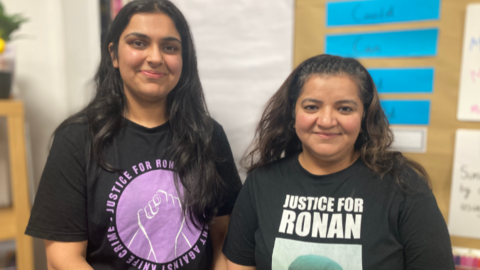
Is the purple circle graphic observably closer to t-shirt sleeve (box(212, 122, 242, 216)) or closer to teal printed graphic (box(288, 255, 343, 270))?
t-shirt sleeve (box(212, 122, 242, 216))

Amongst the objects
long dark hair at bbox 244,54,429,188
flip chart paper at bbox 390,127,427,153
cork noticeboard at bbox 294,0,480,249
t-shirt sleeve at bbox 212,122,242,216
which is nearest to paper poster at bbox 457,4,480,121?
cork noticeboard at bbox 294,0,480,249

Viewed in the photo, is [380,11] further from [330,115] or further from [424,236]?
[424,236]

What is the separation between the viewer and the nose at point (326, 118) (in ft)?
2.60

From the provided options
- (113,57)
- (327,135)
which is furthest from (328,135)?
(113,57)

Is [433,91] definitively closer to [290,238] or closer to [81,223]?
[290,238]

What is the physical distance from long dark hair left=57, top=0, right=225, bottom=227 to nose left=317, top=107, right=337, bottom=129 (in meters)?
0.38

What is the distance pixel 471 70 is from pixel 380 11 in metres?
0.33

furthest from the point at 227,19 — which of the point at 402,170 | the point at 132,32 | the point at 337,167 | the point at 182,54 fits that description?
the point at 402,170

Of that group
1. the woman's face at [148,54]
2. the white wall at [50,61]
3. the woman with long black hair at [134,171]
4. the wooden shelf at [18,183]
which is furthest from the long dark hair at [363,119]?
the white wall at [50,61]

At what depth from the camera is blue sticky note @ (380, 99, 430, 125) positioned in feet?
3.36

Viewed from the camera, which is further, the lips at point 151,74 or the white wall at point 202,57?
the white wall at point 202,57

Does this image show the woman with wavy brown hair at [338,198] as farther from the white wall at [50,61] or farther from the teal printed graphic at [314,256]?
the white wall at [50,61]

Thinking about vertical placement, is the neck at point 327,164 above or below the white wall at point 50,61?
below

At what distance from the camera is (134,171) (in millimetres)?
930
